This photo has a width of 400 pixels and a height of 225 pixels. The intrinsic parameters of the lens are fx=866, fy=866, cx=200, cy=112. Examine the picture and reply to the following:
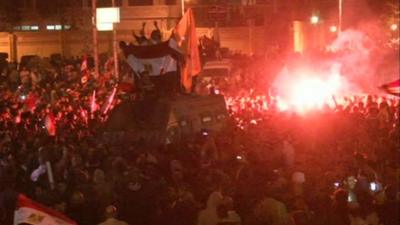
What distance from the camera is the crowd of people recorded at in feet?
33.7

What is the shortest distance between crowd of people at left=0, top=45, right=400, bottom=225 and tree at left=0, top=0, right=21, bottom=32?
106ft

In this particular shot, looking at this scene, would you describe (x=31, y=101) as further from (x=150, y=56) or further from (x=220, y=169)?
(x=220, y=169)

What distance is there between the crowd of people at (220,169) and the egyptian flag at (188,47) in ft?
4.27

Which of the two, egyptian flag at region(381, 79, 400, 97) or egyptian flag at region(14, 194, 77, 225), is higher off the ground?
egyptian flag at region(381, 79, 400, 97)

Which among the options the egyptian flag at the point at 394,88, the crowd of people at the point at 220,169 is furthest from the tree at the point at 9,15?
the egyptian flag at the point at 394,88

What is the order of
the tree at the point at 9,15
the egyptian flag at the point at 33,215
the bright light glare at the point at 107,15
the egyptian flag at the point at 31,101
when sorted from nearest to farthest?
the egyptian flag at the point at 33,215 → the egyptian flag at the point at 31,101 → the bright light glare at the point at 107,15 → the tree at the point at 9,15

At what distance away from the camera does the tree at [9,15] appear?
172 feet

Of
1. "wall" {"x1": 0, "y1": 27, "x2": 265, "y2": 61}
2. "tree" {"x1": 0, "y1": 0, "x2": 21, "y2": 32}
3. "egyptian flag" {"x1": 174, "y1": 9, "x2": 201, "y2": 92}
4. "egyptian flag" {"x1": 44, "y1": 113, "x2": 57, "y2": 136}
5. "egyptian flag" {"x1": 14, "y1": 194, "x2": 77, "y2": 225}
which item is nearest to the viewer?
"egyptian flag" {"x1": 14, "y1": 194, "x2": 77, "y2": 225}

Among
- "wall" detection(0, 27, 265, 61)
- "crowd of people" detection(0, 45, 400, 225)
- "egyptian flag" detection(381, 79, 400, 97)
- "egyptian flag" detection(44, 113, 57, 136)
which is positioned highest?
"wall" detection(0, 27, 265, 61)

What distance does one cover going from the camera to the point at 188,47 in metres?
20.9

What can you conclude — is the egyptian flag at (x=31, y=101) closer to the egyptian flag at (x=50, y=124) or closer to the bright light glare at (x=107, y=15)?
the egyptian flag at (x=50, y=124)

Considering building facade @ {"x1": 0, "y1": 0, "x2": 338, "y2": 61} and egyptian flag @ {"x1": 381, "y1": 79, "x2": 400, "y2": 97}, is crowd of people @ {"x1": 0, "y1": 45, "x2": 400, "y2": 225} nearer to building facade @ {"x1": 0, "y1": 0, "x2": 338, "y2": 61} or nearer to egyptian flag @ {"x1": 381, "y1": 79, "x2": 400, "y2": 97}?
egyptian flag @ {"x1": 381, "y1": 79, "x2": 400, "y2": 97}

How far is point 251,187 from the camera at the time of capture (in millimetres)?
11555

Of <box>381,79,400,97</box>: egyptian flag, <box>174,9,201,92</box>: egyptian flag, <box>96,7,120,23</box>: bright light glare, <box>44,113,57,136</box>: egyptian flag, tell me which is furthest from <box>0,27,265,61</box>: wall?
<box>381,79,400,97</box>: egyptian flag
